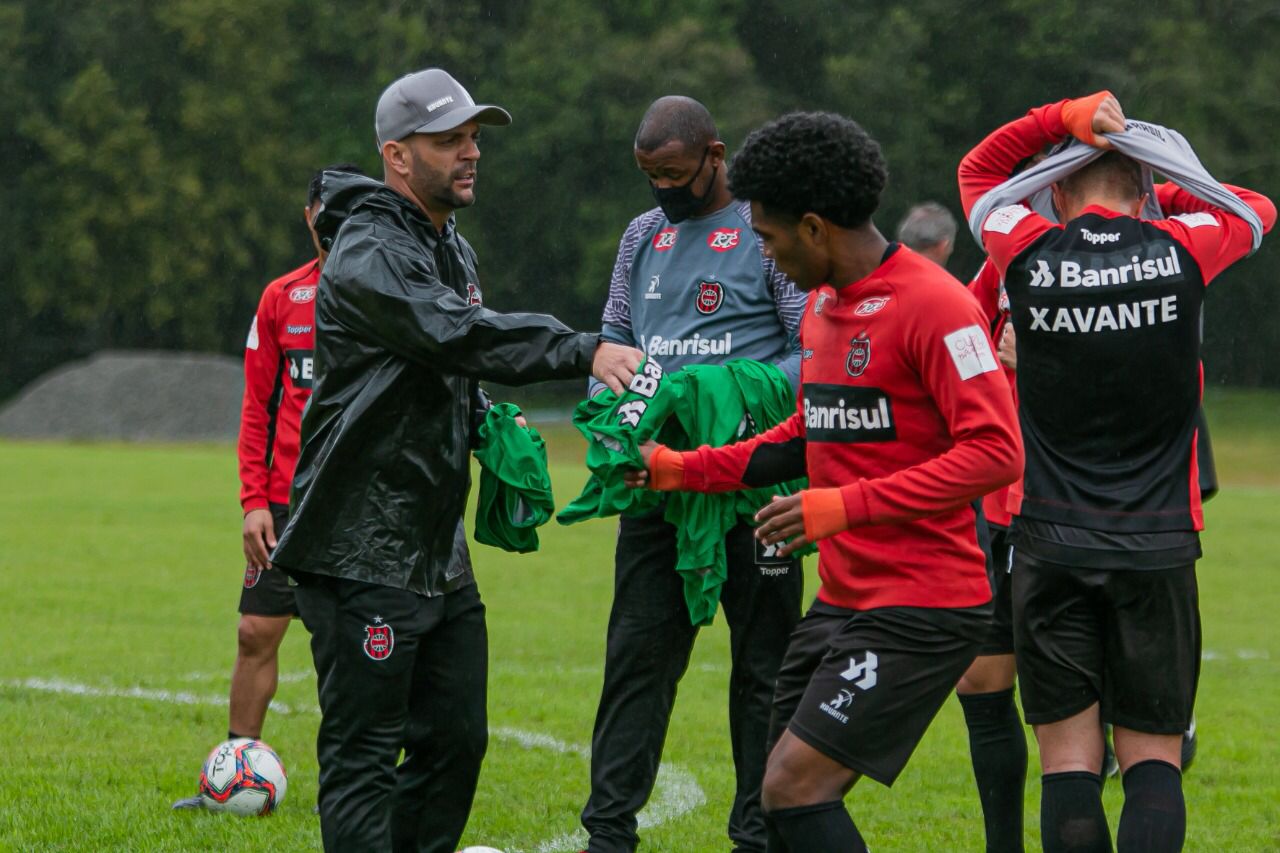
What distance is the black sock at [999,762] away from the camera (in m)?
5.36

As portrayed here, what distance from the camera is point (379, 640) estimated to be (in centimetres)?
457

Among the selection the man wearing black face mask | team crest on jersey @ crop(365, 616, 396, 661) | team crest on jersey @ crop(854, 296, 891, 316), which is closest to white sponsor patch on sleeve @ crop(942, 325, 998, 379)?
team crest on jersey @ crop(854, 296, 891, 316)

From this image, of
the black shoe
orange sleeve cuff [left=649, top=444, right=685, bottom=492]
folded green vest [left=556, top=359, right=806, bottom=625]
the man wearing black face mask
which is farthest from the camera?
the black shoe

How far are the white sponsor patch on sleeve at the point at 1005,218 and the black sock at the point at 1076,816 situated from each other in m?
1.45

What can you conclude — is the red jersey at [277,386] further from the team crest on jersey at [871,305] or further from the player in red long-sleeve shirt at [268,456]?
the team crest on jersey at [871,305]

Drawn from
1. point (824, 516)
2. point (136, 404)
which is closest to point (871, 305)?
point (824, 516)

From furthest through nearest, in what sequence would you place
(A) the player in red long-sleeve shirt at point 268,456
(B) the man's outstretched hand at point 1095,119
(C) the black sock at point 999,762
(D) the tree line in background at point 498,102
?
(D) the tree line in background at point 498,102, (A) the player in red long-sleeve shirt at point 268,456, (C) the black sock at point 999,762, (B) the man's outstretched hand at point 1095,119

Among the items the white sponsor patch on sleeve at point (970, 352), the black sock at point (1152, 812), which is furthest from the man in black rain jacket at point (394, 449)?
the black sock at point (1152, 812)

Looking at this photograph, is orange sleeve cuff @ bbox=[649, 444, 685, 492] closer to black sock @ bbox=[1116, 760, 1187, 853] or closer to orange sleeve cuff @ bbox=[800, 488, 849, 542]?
orange sleeve cuff @ bbox=[800, 488, 849, 542]

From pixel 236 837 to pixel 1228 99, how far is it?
43499mm

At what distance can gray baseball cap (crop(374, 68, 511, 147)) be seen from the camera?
475 centimetres

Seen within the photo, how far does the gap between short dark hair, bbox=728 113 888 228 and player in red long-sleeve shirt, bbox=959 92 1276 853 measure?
515 mm

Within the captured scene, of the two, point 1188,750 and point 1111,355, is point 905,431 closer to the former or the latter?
point 1111,355

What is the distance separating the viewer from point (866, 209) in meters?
4.29
